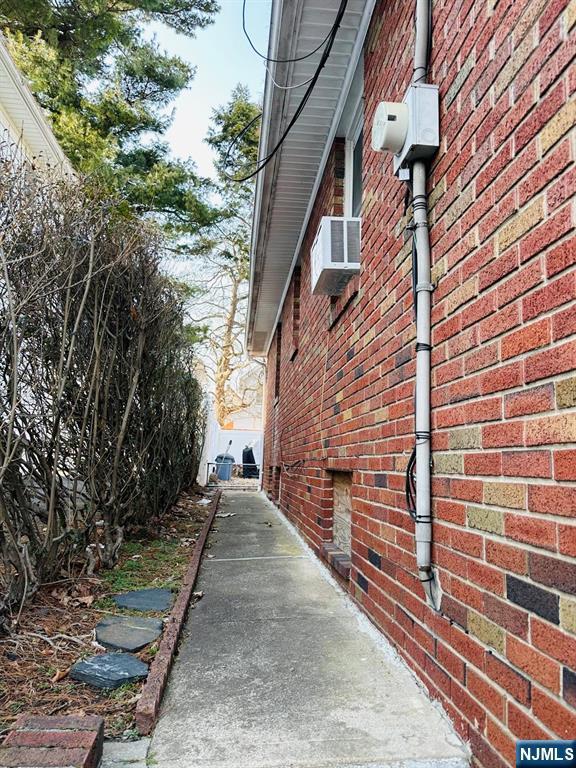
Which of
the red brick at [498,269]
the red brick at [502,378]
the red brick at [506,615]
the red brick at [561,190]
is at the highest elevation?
the red brick at [561,190]

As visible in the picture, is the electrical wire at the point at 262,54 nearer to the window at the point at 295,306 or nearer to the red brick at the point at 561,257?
the red brick at the point at 561,257

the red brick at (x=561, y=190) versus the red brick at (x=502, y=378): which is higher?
the red brick at (x=561, y=190)

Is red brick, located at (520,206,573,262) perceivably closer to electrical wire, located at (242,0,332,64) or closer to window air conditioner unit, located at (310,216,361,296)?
window air conditioner unit, located at (310,216,361,296)

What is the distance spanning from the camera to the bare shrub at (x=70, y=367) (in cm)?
304

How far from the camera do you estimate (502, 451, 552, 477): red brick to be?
1378 mm

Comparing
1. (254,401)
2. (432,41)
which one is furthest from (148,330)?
(254,401)

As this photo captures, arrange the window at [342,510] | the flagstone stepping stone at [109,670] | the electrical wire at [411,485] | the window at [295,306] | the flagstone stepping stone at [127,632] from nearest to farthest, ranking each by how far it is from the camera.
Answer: the flagstone stepping stone at [109,670], the electrical wire at [411,485], the flagstone stepping stone at [127,632], the window at [342,510], the window at [295,306]

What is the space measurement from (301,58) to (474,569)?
338 centimetres

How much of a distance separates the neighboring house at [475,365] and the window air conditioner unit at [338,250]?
27mm

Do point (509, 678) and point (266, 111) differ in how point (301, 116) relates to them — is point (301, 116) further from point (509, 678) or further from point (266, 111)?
point (509, 678)

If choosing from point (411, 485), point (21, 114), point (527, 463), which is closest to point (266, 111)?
point (411, 485)

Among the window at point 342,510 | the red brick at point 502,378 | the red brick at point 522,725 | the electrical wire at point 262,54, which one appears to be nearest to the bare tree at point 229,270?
the electrical wire at point 262,54

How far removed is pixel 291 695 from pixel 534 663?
107 centimetres

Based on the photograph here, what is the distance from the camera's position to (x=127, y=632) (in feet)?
8.86
